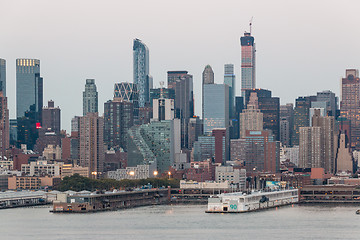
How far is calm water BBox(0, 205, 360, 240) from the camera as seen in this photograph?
12506 centimetres

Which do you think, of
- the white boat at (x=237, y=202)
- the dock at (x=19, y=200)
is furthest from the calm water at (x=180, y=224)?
the dock at (x=19, y=200)

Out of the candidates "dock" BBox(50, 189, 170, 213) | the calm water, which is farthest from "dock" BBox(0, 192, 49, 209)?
"dock" BBox(50, 189, 170, 213)

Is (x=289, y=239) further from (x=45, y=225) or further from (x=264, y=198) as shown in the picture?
(x=264, y=198)

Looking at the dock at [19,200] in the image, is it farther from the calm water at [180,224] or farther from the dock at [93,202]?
the dock at [93,202]

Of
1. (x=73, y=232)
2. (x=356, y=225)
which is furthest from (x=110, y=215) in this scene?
(x=356, y=225)

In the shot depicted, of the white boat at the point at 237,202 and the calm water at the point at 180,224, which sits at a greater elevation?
the white boat at the point at 237,202

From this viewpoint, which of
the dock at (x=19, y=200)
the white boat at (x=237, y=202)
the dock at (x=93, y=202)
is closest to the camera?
the white boat at (x=237, y=202)

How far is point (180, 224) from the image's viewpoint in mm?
140000

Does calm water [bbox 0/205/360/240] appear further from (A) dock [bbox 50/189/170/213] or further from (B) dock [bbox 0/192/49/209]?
(B) dock [bbox 0/192/49/209]

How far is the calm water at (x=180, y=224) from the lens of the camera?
125 metres

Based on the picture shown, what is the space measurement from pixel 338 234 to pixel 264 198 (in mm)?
51070

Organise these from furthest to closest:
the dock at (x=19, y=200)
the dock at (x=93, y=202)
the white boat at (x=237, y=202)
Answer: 1. the dock at (x=19, y=200)
2. the dock at (x=93, y=202)
3. the white boat at (x=237, y=202)

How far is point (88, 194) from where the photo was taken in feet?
565

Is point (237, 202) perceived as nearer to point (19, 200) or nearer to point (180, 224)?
point (180, 224)
